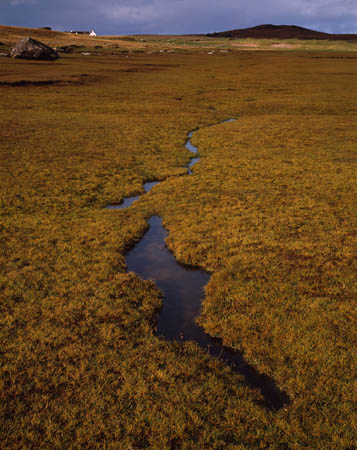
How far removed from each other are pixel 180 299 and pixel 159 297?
0.85 meters

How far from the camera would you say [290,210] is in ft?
58.4

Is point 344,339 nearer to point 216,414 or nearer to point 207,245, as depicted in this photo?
point 216,414

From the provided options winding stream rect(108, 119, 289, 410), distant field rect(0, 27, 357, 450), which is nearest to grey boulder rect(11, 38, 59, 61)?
distant field rect(0, 27, 357, 450)

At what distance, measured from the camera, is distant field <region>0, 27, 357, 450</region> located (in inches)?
294

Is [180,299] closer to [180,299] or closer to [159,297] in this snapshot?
[180,299]

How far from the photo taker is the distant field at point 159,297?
7.46 meters

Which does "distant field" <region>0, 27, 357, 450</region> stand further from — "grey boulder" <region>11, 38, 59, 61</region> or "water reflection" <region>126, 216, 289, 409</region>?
"grey boulder" <region>11, 38, 59, 61</region>

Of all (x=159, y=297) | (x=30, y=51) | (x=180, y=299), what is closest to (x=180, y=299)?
(x=180, y=299)

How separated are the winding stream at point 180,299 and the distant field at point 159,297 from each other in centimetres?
32

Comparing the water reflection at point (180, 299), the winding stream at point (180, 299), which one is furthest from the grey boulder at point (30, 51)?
the water reflection at point (180, 299)

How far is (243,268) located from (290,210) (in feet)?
21.9

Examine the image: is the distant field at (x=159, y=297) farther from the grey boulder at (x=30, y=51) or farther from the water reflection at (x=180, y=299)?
the grey boulder at (x=30, y=51)

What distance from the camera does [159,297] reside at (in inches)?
474

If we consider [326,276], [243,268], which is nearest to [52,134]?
[243,268]
